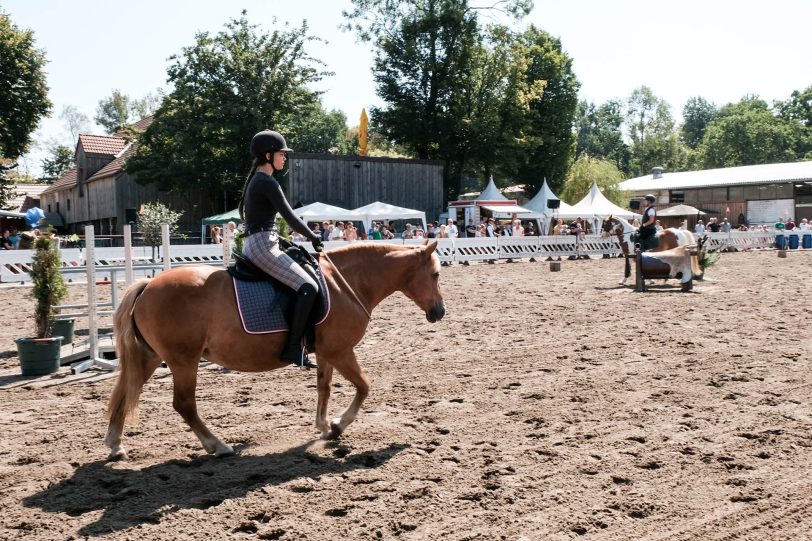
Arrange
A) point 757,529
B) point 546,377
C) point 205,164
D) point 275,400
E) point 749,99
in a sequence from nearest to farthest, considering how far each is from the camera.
Result: point 757,529
point 275,400
point 546,377
point 205,164
point 749,99

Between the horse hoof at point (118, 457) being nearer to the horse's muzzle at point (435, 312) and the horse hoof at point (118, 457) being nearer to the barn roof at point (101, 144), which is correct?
the horse's muzzle at point (435, 312)

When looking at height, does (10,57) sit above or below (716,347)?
above

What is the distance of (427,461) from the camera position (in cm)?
542

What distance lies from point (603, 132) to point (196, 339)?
114019 mm

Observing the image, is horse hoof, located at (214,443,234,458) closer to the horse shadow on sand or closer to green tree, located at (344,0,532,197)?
the horse shadow on sand

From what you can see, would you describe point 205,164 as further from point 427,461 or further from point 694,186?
point 694,186

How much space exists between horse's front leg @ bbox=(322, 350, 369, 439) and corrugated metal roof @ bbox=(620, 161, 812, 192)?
57.9 m

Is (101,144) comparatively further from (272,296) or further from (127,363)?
(272,296)

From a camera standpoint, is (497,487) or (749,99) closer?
(497,487)

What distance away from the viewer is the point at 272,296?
5.75 meters

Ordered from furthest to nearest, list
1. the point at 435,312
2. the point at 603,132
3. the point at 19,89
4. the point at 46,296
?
1. the point at 603,132
2. the point at 19,89
3. the point at 46,296
4. the point at 435,312

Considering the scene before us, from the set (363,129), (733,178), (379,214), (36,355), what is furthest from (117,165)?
(733,178)

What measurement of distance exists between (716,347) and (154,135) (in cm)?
3879

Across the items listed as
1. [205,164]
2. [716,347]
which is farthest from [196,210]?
[716,347]
